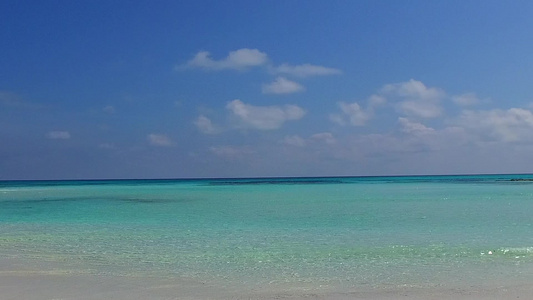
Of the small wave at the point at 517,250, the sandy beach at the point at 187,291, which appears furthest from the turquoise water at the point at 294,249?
the sandy beach at the point at 187,291

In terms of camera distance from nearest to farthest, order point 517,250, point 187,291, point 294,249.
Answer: point 187,291 < point 517,250 < point 294,249

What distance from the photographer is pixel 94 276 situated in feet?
33.7

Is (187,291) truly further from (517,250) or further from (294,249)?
(517,250)

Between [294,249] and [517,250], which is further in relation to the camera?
[294,249]

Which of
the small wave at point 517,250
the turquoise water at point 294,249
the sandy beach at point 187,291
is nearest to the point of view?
the sandy beach at point 187,291

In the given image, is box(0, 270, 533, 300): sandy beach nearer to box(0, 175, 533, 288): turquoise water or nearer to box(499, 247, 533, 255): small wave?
box(0, 175, 533, 288): turquoise water

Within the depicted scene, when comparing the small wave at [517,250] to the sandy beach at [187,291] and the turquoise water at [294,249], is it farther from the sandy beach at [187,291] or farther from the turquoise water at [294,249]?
the sandy beach at [187,291]

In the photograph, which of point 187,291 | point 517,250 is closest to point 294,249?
point 187,291

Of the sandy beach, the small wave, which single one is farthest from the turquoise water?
the sandy beach

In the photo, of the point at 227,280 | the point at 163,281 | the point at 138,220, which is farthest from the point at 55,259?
the point at 138,220

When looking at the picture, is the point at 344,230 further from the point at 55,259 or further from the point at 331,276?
the point at 55,259

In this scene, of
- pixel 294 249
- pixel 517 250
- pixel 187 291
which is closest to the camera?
pixel 187 291

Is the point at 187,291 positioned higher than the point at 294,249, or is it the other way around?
the point at 294,249

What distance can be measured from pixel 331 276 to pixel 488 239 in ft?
22.0
